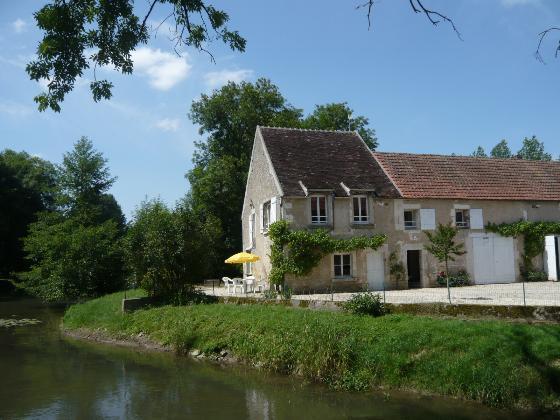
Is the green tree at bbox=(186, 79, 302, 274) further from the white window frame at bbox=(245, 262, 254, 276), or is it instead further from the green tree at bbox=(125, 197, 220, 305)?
the green tree at bbox=(125, 197, 220, 305)

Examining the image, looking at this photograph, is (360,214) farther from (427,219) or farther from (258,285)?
(258,285)

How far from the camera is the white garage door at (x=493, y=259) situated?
2592 cm

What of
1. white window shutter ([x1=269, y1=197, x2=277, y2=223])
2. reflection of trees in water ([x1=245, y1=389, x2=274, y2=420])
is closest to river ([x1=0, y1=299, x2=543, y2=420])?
reflection of trees in water ([x1=245, y1=389, x2=274, y2=420])

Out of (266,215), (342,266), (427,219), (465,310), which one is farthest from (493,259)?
(465,310)

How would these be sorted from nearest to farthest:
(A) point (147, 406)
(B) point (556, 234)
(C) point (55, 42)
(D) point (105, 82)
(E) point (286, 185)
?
(C) point (55, 42)
(D) point (105, 82)
(A) point (147, 406)
(E) point (286, 185)
(B) point (556, 234)

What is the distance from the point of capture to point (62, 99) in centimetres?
700

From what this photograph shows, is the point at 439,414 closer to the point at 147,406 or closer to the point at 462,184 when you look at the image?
the point at 147,406

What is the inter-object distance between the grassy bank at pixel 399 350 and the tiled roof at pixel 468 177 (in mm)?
12207

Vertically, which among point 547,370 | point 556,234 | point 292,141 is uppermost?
point 292,141

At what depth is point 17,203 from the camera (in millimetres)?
47281

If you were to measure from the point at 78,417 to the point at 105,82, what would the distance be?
24.3 ft

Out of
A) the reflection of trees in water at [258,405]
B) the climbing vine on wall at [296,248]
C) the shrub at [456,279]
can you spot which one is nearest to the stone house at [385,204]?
the shrub at [456,279]

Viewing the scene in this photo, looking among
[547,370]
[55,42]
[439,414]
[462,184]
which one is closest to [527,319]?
[547,370]

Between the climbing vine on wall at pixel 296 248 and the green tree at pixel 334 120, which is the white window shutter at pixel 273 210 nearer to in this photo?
the climbing vine on wall at pixel 296 248
